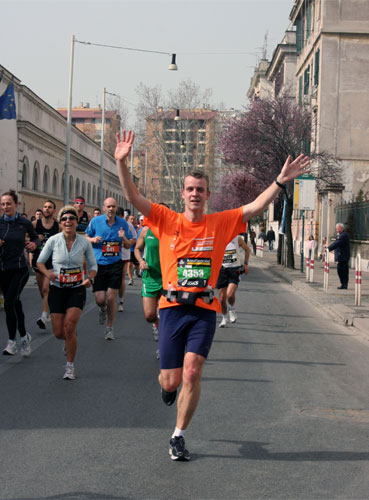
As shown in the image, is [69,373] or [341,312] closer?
[69,373]

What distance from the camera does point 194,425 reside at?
5.94m

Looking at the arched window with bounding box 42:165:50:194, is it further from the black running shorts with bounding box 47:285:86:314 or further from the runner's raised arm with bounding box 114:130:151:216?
the runner's raised arm with bounding box 114:130:151:216

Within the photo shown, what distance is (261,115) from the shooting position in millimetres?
33312

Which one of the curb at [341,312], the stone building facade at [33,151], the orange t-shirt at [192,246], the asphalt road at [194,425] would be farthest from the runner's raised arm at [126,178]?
the stone building facade at [33,151]

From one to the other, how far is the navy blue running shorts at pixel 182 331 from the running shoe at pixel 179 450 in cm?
49

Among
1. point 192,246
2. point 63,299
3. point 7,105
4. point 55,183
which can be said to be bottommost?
point 63,299

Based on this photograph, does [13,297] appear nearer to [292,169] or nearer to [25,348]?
[25,348]

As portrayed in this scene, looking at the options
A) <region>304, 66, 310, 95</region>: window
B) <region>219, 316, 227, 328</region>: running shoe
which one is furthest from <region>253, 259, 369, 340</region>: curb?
<region>304, 66, 310, 95</region>: window

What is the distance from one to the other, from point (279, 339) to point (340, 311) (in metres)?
3.98

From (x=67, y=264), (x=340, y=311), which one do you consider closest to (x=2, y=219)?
(x=67, y=264)

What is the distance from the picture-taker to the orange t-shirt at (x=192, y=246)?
5.16 m

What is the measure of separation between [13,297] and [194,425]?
3.83 m

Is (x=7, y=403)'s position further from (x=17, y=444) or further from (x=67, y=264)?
(x=67, y=264)

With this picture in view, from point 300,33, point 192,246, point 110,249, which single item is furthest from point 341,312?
point 300,33
